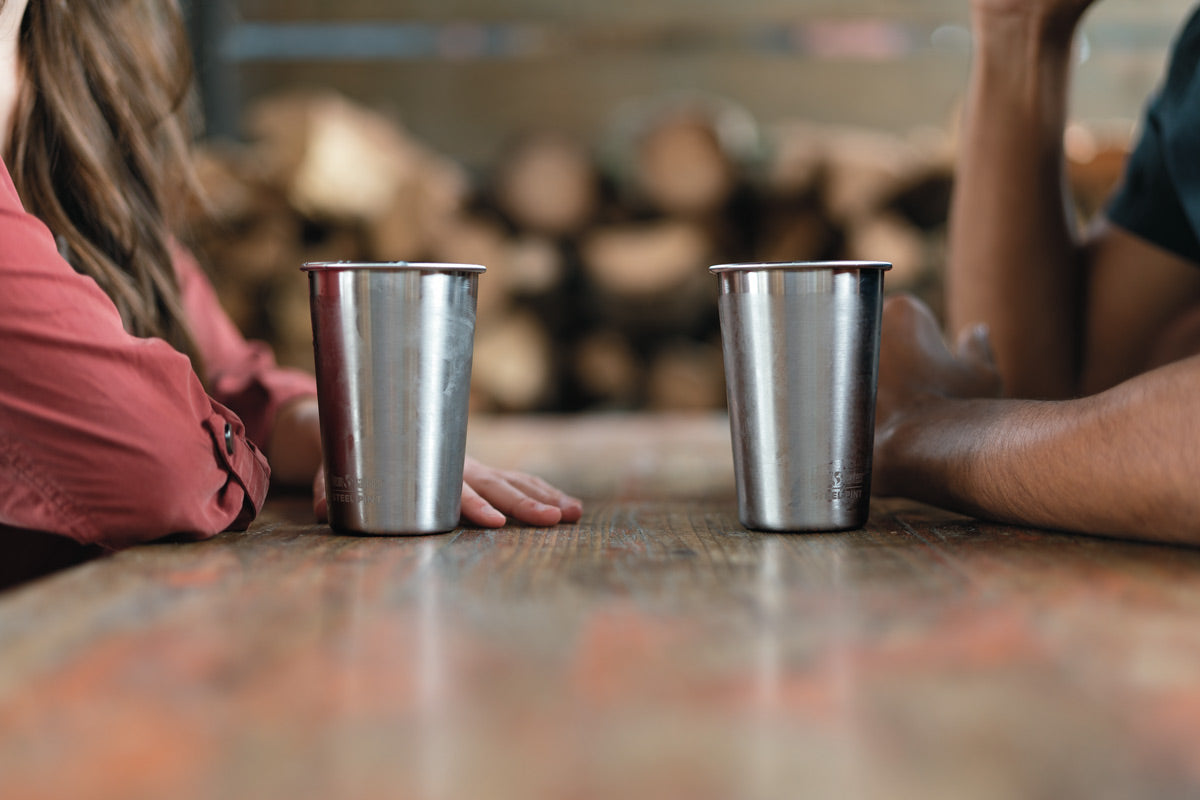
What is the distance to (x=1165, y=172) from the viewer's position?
0.95 meters

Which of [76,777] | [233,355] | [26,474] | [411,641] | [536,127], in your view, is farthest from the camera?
[536,127]

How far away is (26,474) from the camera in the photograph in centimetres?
55

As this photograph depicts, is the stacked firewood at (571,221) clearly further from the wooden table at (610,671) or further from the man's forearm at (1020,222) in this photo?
the wooden table at (610,671)

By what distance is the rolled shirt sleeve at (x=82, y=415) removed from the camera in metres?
0.54

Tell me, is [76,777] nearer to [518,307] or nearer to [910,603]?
[910,603]

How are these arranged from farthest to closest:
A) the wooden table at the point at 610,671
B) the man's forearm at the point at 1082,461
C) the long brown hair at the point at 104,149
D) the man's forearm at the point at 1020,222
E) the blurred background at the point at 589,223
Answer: the blurred background at the point at 589,223, the man's forearm at the point at 1020,222, the long brown hair at the point at 104,149, the man's forearm at the point at 1082,461, the wooden table at the point at 610,671

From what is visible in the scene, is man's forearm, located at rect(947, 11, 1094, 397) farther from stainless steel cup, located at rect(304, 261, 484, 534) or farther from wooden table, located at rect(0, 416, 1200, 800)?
stainless steel cup, located at rect(304, 261, 484, 534)

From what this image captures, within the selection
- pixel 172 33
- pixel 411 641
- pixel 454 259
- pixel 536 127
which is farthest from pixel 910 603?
pixel 536 127

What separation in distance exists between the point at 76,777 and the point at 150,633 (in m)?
0.13

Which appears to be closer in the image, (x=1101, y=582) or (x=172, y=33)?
(x=1101, y=582)

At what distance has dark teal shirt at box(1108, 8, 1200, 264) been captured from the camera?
2.88 feet

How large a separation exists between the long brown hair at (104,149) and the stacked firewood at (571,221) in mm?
875

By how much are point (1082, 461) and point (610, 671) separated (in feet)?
1.07

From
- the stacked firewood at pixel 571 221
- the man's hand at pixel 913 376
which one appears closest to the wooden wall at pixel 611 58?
the stacked firewood at pixel 571 221
